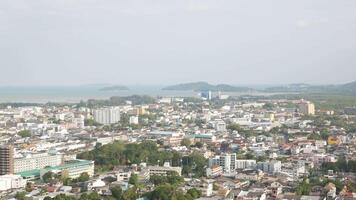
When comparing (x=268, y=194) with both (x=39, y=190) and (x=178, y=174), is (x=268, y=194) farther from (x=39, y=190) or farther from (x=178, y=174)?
(x=39, y=190)

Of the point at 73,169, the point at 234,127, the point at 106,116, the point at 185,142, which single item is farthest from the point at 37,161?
the point at 106,116

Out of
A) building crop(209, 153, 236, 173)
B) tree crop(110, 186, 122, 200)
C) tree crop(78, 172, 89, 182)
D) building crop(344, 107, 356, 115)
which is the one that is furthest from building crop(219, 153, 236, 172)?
building crop(344, 107, 356, 115)

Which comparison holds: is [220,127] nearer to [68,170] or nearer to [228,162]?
[228,162]

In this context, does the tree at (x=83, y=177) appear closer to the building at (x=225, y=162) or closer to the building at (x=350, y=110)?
the building at (x=225, y=162)

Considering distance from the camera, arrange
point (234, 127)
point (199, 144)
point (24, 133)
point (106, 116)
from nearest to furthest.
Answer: point (199, 144) < point (24, 133) < point (234, 127) < point (106, 116)

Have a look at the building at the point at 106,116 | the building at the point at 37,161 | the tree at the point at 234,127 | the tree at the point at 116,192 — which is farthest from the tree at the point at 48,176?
the building at the point at 106,116

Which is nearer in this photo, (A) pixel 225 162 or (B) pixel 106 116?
(A) pixel 225 162
